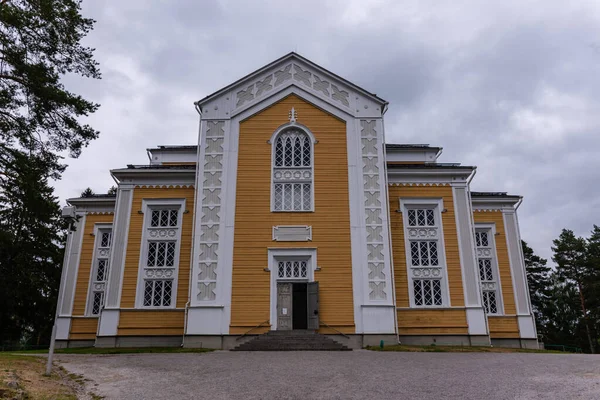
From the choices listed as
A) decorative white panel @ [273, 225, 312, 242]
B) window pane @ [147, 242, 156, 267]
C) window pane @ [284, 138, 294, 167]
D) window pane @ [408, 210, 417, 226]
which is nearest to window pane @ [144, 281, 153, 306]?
window pane @ [147, 242, 156, 267]

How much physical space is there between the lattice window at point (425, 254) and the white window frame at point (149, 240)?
1051 cm

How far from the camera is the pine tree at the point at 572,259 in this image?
39094mm

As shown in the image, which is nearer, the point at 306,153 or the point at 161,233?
the point at 306,153

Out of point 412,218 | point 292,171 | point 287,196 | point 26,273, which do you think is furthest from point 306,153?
point 26,273

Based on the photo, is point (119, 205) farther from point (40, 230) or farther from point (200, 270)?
point (40, 230)

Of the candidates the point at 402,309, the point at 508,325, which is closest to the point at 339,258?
the point at 402,309

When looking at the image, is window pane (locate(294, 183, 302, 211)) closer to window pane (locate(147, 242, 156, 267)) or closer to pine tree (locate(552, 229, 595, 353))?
window pane (locate(147, 242, 156, 267))

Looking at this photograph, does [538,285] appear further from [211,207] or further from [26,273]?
[26,273]

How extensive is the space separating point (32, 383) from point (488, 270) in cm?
2043

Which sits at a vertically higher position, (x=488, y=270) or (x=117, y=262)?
(x=117, y=262)

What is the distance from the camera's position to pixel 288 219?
1923 centimetres

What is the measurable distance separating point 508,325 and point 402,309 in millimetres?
6084

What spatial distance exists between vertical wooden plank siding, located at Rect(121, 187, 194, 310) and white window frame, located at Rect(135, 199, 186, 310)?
13 cm

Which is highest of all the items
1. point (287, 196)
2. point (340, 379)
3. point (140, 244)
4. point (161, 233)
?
point (287, 196)
